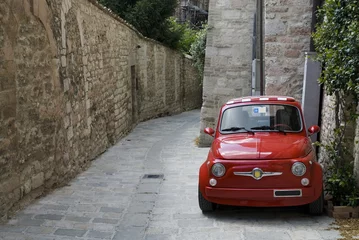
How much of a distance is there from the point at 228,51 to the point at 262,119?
21.3 ft

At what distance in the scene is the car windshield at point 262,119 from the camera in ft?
18.2

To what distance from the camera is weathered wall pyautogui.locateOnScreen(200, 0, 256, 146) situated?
11.8 meters

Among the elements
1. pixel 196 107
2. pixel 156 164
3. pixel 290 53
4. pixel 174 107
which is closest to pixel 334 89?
pixel 290 53

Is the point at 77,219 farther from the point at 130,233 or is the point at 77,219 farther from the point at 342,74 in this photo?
the point at 342,74

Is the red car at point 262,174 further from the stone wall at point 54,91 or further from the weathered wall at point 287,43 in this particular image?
the weathered wall at point 287,43

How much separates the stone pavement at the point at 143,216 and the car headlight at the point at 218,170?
0.53 metres

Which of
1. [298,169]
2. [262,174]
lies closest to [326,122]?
[298,169]

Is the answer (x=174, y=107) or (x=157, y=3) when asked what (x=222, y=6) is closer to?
(x=157, y=3)

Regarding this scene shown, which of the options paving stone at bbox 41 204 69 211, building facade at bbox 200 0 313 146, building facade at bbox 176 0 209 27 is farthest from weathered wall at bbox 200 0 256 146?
building facade at bbox 176 0 209 27

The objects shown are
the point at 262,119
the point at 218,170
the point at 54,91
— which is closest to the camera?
the point at 218,170

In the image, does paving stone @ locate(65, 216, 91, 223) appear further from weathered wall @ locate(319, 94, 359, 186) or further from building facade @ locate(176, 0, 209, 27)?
building facade @ locate(176, 0, 209, 27)

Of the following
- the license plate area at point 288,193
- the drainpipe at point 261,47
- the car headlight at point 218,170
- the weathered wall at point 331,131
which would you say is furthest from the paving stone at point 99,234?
the drainpipe at point 261,47

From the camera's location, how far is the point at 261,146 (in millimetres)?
4945

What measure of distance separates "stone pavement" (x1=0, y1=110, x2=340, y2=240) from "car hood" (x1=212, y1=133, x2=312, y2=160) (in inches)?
28.4
